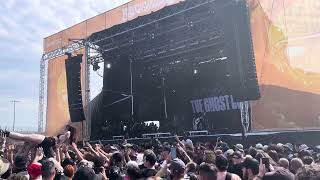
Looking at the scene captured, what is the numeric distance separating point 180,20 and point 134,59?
17.5 feet

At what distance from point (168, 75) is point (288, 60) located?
8.69 m

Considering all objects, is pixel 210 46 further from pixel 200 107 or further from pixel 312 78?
pixel 312 78

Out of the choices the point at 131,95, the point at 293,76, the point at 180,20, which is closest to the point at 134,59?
the point at 131,95

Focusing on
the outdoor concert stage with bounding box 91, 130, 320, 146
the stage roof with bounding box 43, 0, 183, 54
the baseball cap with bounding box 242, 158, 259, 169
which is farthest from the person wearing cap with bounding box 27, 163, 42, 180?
the stage roof with bounding box 43, 0, 183, 54

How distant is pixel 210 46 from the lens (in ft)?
59.9

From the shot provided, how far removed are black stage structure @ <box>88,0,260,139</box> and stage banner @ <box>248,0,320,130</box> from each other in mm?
1224

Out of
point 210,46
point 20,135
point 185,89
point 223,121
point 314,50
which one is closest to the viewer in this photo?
point 20,135

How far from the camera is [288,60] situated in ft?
45.2

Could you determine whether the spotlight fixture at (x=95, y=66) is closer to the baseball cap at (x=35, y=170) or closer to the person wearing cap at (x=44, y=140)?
the person wearing cap at (x=44, y=140)

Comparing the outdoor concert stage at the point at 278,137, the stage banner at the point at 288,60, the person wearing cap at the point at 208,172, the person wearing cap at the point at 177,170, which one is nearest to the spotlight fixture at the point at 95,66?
the outdoor concert stage at the point at 278,137

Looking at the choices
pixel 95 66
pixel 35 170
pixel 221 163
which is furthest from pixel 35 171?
pixel 95 66

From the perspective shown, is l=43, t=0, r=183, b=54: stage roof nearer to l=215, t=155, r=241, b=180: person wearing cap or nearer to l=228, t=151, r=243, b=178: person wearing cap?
l=228, t=151, r=243, b=178: person wearing cap

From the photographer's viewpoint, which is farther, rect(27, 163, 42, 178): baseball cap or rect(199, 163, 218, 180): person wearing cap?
rect(27, 163, 42, 178): baseball cap

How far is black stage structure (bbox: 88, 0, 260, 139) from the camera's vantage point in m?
16.9
